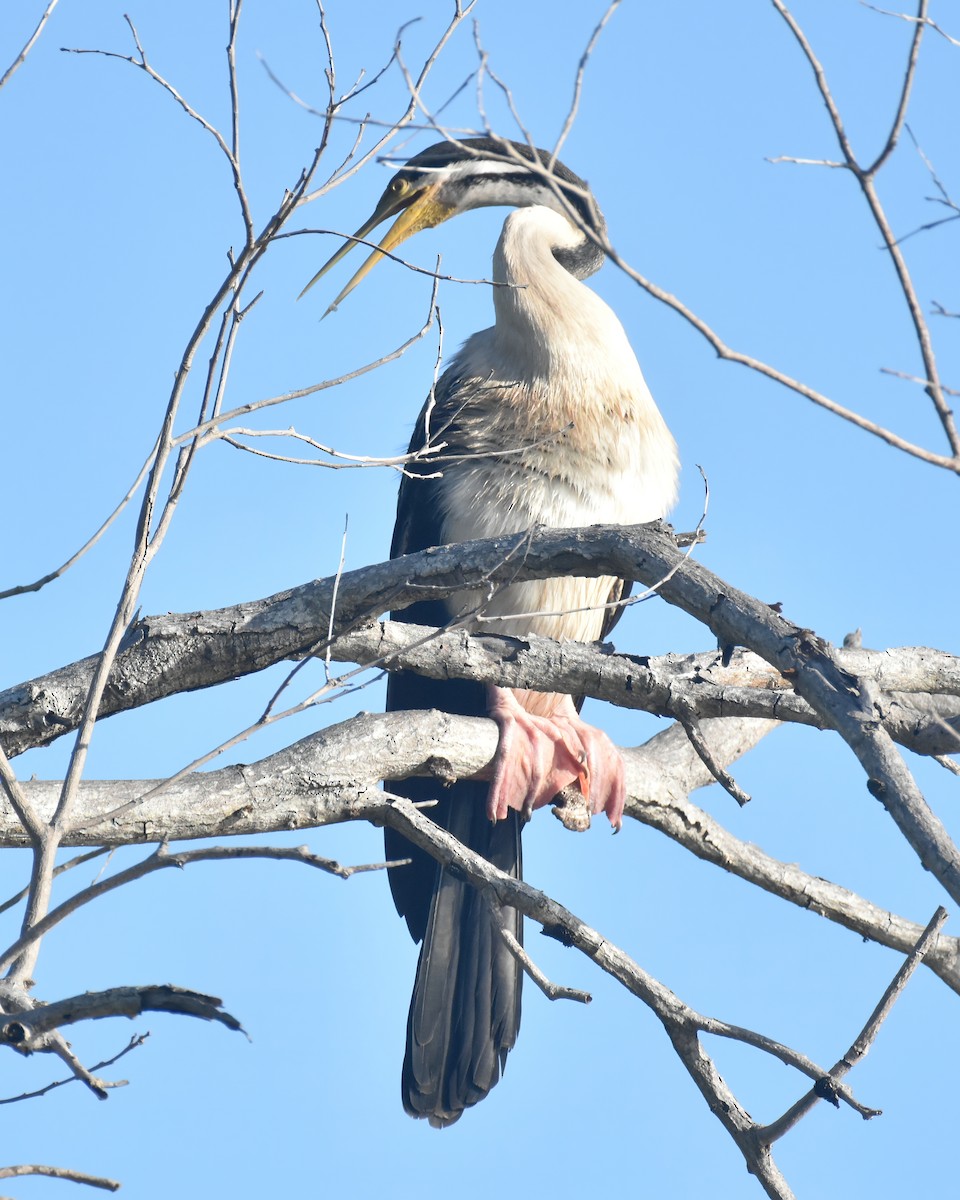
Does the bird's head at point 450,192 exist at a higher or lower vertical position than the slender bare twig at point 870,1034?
higher

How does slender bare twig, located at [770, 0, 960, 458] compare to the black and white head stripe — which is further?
the black and white head stripe

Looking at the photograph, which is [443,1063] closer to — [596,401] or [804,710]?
[804,710]

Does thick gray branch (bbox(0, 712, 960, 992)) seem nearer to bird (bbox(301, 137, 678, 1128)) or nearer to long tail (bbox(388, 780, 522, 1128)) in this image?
bird (bbox(301, 137, 678, 1128))

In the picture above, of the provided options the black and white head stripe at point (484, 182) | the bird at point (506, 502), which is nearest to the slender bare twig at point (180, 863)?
the bird at point (506, 502)

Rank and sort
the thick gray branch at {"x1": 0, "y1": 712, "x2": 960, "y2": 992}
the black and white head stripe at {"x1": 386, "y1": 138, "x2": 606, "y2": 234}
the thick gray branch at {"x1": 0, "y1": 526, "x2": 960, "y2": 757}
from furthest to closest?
the black and white head stripe at {"x1": 386, "y1": 138, "x2": 606, "y2": 234}
the thick gray branch at {"x1": 0, "y1": 712, "x2": 960, "y2": 992}
the thick gray branch at {"x1": 0, "y1": 526, "x2": 960, "y2": 757}

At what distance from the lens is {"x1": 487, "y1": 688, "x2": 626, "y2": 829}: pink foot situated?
343cm

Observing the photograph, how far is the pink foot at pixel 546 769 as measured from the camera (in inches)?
135

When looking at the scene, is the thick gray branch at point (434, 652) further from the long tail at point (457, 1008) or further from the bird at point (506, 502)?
the long tail at point (457, 1008)

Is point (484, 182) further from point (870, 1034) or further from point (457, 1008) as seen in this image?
point (870, 1034)

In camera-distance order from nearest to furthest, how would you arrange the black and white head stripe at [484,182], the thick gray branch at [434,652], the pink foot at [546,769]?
1. the thick gray branch at [434,652]
2. the pink foot at [546,769]
3. the black and white head stripe at [484,182]

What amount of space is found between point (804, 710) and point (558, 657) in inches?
19.8

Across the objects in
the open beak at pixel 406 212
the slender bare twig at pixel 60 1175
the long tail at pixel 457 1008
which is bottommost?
the slender bare twig at pixel 60 1175

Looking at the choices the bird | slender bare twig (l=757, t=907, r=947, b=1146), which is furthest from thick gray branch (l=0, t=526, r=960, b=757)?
the bird

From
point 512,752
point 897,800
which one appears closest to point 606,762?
point 512,752
